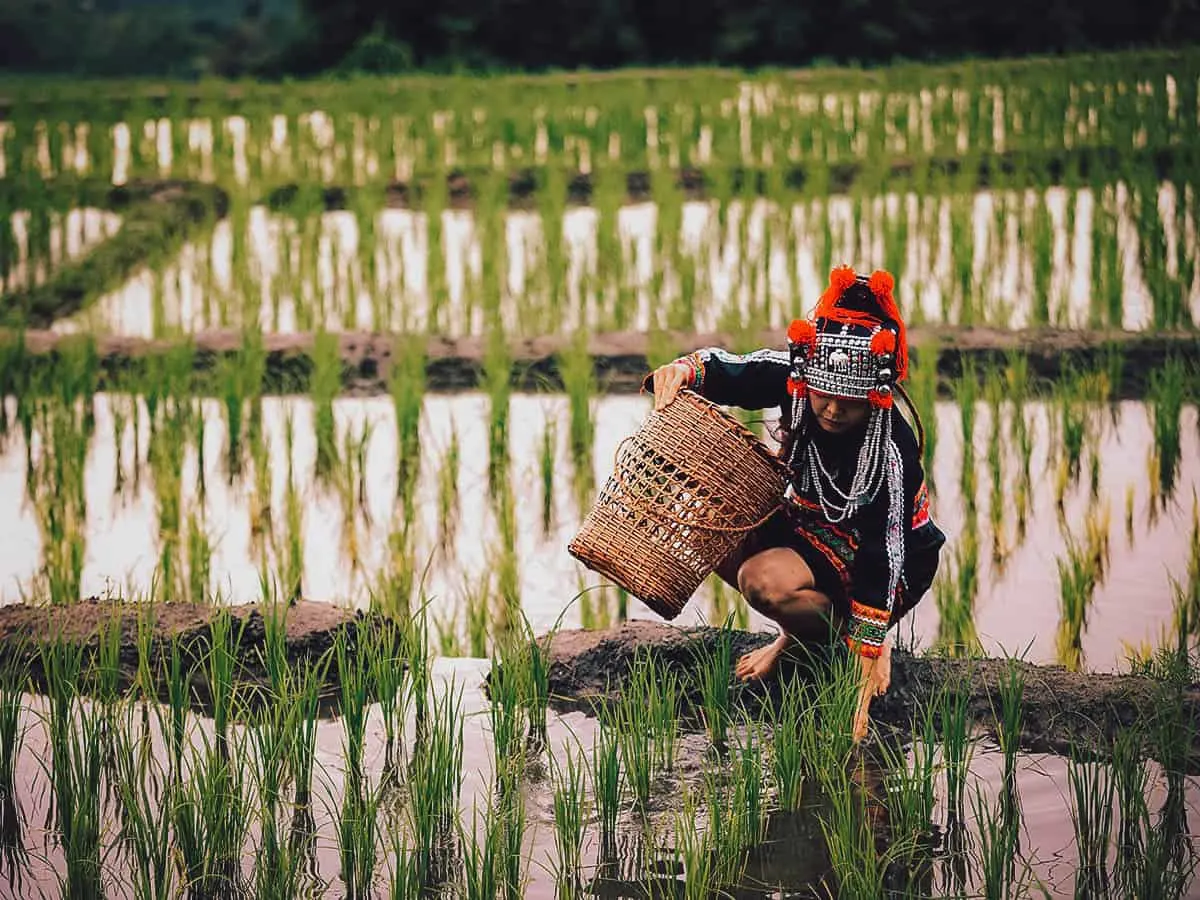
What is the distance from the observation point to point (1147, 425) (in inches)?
185

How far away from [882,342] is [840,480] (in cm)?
29

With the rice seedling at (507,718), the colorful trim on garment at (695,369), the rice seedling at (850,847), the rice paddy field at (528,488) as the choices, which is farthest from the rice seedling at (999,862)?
the colorful trim on garment at (695,369)

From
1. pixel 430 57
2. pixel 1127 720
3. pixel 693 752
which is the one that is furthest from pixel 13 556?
pixel 430 57

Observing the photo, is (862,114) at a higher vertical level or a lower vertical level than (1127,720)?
higher

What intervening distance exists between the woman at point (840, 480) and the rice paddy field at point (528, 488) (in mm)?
102

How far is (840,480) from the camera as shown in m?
2.99

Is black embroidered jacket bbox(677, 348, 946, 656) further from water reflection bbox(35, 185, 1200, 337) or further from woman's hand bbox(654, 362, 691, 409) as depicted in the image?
water reflection bbox(35, 185, 1200, 337)

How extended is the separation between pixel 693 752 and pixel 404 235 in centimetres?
439

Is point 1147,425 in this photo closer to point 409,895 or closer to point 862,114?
point 409,895

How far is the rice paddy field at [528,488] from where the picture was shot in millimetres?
2656

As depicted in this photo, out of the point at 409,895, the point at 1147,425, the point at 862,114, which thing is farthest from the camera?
the point at 862,114

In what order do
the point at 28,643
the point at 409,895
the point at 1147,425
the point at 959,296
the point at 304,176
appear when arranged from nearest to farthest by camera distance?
the point at 409,895 → the point at 28,643 → the point at 1147,425 → the point at 959,296 → the point at 304,176

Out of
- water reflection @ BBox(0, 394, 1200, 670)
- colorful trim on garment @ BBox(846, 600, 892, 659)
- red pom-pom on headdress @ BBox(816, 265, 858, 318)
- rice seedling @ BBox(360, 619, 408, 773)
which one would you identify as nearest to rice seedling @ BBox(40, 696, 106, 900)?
rice seedling @ BBox(360, 619, 408, 773)

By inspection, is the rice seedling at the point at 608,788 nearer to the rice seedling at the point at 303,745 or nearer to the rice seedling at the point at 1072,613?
the rice seedling at the point at 303,745
